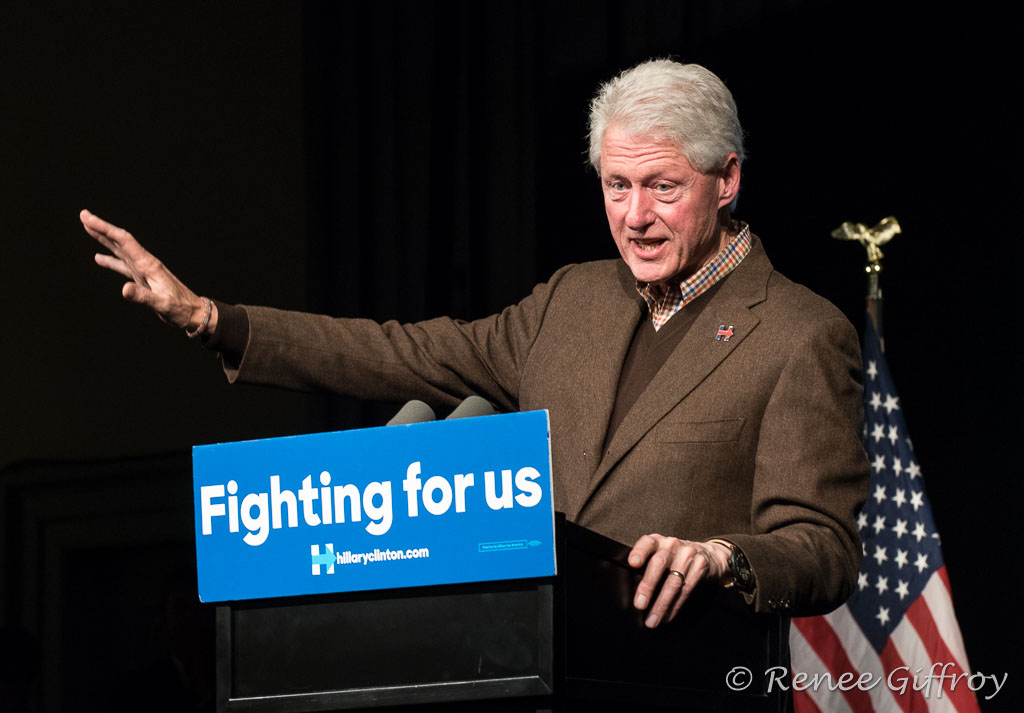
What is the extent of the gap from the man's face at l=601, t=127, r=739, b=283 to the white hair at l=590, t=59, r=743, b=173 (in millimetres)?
15

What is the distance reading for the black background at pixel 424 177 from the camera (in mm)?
3570

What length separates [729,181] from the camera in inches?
81.2

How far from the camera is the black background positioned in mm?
3570

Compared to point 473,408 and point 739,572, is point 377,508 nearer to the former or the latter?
point 473,408

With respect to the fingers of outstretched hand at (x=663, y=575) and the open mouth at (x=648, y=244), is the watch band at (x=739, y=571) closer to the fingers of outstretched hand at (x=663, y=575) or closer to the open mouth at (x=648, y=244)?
the fingers of outstretched hand at (x=663, y=575)

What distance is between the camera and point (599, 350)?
6.55 feet

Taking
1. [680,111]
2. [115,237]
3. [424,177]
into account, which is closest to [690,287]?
[680,111]

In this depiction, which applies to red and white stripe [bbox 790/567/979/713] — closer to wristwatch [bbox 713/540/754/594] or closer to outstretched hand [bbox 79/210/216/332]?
wristwatch [bbox 713/540/754/594]

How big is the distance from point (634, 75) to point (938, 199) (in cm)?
182

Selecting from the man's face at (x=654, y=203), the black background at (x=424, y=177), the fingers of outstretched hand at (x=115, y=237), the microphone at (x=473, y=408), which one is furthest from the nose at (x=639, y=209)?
the black background at (x=424, y=177)

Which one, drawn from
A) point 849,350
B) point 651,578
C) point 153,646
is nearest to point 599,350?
point 849,350

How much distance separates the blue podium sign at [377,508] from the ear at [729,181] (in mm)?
814

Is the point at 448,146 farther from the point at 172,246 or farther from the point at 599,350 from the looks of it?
the point at 599,350

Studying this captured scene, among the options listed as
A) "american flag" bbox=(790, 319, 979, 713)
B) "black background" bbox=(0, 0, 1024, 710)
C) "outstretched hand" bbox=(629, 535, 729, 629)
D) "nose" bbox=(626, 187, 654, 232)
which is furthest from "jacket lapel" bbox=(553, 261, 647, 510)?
"black background" bbox=(0, 0, 1024, 710)
